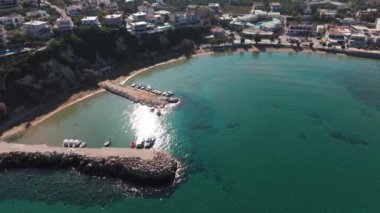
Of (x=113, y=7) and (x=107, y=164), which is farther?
(x=113, y=7)

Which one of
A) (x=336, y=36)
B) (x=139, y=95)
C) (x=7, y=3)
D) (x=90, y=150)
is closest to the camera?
(x=90, y=150)

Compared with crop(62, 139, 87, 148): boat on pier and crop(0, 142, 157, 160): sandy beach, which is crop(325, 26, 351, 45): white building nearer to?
crop(0, 142, 157, 160): sandy beach

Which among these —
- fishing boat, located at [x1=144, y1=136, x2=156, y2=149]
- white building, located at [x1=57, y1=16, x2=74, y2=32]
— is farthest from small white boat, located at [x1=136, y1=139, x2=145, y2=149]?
white building, located at [x1=57, y1=16, x2=74, y2=32]

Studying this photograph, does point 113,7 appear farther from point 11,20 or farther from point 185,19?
point 11,20

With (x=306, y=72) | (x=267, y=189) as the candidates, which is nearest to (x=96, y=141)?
(x=267, y=189)

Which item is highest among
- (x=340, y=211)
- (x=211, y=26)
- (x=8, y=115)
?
(x=211, y=26)

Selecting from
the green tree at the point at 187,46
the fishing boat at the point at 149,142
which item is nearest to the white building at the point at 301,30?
the green tree at the point at 187,46

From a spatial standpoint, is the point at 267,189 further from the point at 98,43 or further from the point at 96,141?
the point at 98,43

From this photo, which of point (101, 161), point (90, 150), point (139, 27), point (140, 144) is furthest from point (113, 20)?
point (101, 161)
